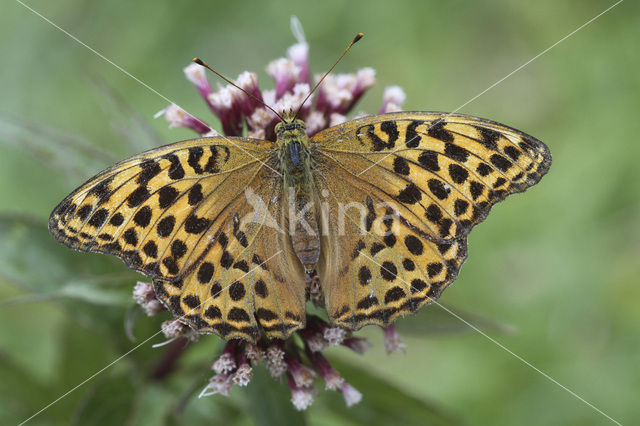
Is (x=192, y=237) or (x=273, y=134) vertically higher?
(x=273, y=134)

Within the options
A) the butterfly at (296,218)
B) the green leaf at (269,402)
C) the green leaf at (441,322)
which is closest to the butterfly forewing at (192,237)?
the butterfly at (296,218)

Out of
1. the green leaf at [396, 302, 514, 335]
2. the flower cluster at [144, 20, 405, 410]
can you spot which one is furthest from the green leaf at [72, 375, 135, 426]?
the green leaf at [396, 302, 514, 335]

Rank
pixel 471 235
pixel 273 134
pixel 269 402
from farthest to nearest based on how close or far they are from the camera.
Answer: pixel 471 235 < pixel 273 134 < pixel 269 402

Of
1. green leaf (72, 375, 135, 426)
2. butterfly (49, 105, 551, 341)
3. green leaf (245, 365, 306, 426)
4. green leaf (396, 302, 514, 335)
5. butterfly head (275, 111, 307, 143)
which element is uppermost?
butterfly head (275, 111, 307, 143)

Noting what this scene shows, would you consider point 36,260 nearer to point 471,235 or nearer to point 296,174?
point 296,174

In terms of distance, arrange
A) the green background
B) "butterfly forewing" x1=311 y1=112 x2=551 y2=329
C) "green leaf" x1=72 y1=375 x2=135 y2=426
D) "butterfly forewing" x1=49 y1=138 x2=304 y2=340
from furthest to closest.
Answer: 1. the green background
2. "green leaf" x1=72 y1=375 x2=135 y2=426
3. "butterfly forewing" x1=311 y1=112 x2=551 y2=329
4. "butterfly forewing" x1=49 y1=138 x2=304 y2=340

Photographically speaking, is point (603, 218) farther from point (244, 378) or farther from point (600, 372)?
point (244, 378)

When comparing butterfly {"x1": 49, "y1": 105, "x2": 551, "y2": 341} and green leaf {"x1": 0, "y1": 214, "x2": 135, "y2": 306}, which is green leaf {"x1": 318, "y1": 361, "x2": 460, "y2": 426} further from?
green leaf {"x1": 0, "y1": 214, "x2": 135, "y2": 306}

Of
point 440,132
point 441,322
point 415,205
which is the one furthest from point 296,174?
point 441,322
